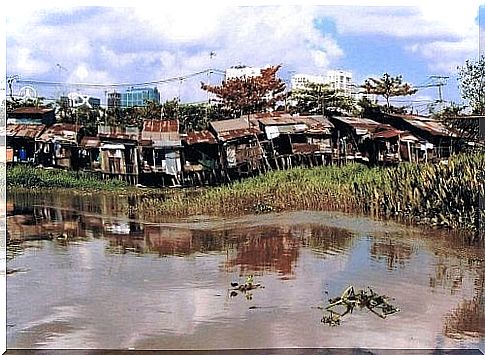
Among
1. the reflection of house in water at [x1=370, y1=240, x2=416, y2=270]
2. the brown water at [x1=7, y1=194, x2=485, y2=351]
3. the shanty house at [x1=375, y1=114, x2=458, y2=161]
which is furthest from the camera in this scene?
the shanty house at [x1=375, y1=114, x2=458, y2=161]

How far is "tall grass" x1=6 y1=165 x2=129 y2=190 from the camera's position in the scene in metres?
3.97

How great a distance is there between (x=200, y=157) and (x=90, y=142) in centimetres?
65

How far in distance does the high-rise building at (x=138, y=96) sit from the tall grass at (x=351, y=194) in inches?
22.1

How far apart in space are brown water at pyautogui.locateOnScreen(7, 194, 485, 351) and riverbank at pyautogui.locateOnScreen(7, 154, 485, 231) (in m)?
0.07

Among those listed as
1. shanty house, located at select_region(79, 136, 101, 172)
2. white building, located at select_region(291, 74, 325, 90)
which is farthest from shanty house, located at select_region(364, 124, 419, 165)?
shanty house, located at select_region(79, 136, 101, 172)

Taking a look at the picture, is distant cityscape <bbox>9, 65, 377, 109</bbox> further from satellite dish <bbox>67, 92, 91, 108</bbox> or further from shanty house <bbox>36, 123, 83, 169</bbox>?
shanty house <bbox>36, 123, 83, 169</bbox>

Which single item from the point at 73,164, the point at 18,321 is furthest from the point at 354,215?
the point at 18,321

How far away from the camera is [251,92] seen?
12.9ft

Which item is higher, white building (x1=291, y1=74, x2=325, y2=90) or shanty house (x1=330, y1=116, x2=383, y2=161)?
white building (x1=291, y1=74, x2=325, y2=90)

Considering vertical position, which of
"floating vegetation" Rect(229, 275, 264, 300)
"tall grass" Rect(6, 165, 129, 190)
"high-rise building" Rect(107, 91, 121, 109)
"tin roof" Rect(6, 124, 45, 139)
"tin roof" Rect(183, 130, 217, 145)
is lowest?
"floating vegetation" Rect(229, 275, 264, 300)

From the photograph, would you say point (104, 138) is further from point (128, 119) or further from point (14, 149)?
point (14, 149)

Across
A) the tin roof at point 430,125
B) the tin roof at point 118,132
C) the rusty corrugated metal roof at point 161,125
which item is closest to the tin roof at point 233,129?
the rusty corrugated metal roof at point 161,125

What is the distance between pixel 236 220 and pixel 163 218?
1.41 ft

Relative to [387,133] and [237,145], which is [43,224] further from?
[387,133]
